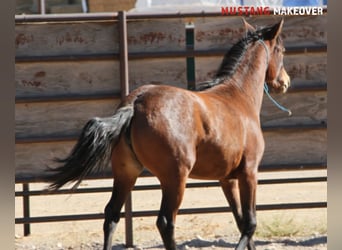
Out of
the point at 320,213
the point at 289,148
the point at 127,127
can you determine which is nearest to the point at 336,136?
the point at 127,127

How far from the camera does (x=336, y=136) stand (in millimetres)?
2086

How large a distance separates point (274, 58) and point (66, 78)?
197 cm

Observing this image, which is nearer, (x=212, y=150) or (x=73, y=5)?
(x=212, y=150)

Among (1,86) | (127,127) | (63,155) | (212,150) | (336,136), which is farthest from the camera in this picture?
(63,155)

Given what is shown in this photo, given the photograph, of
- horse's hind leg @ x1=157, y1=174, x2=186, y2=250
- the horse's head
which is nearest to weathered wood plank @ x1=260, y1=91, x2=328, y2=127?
the horse's head

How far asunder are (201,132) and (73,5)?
935 cm

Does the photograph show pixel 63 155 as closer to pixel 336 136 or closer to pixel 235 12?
pixel 235 12

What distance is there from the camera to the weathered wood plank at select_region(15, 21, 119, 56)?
6031mm

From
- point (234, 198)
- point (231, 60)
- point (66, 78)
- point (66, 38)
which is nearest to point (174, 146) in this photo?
point (234, 198)

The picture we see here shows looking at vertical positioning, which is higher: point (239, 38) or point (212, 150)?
point (239, 38)

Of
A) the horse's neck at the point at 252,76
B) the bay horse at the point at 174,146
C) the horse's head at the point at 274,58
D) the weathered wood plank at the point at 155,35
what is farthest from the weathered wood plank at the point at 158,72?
the horse's head at the point at 274,58

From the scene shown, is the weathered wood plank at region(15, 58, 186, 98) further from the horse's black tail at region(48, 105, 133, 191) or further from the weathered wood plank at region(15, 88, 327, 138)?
the horse's black tail at region(48, 105, 133, 191)

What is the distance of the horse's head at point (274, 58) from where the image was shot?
19.0 feet

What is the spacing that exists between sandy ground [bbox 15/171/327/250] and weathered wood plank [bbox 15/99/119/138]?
0.84 m
